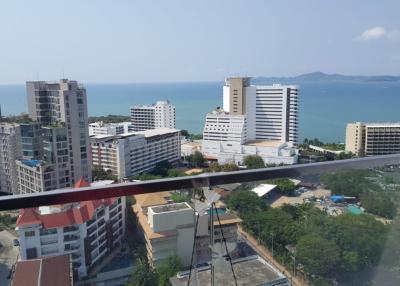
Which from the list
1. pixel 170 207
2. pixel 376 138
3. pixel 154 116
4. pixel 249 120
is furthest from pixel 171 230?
pixel 154 116

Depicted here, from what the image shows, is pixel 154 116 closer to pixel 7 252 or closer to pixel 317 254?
pixel 317 254

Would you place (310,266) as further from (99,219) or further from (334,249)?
(99,219)

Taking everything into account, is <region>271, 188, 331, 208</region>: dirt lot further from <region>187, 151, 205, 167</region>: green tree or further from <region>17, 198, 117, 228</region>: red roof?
<region>187, 151, 205, 167</region>: green tree

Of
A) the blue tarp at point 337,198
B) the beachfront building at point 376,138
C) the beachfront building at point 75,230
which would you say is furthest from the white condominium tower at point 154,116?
the beachfront building at point 75,230

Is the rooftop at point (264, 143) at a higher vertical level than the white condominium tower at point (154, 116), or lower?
lower

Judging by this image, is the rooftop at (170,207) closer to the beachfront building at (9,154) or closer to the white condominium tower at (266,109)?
the beachfront building at (9,154)

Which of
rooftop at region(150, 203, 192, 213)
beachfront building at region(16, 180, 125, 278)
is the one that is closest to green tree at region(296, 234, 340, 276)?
rooftop at region(150, 203, 192, 213)
